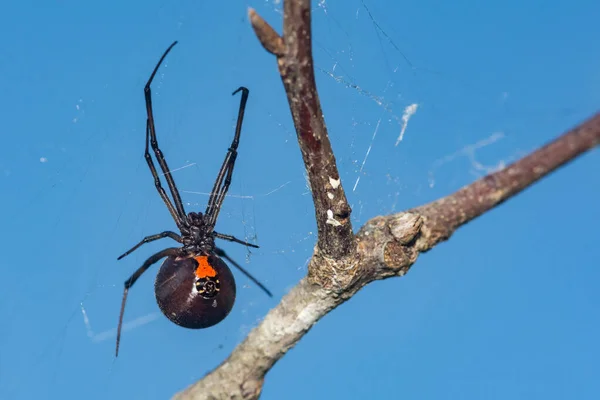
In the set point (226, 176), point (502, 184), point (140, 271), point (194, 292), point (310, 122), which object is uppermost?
point (226, 176)

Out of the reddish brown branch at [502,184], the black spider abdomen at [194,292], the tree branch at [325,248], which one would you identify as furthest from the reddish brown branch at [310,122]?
the black spider abdomen at [194,292]

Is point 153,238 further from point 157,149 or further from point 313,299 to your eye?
point 313,299

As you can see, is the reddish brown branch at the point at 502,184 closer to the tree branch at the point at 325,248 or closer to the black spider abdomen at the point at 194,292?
the tree branch at the point at 325,248

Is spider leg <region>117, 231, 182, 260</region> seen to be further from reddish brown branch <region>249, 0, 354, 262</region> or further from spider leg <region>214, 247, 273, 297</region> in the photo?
reddish brown branch <region>249, 0, 354, 262</region>

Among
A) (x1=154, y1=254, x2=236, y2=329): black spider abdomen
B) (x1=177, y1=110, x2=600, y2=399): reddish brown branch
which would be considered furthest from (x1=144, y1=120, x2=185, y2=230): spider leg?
(x1=177, y1=110, x2=600, y2=399): reddish brown branch

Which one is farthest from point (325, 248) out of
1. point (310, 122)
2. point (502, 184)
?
point (502, 184)

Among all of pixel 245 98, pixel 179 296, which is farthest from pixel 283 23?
pixel 245 98

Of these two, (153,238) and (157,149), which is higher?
(157,149)

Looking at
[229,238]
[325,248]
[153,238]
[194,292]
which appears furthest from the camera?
[229,238]
